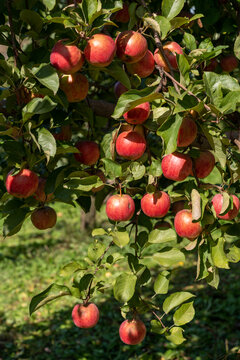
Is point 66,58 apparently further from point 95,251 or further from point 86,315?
point 86,315

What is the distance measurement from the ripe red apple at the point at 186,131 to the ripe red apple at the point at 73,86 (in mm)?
320

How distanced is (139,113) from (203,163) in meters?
0.22

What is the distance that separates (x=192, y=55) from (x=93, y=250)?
641 millimetres

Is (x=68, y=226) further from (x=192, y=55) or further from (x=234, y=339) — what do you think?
(x=192, y=55)

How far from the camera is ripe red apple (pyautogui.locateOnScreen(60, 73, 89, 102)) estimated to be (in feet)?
3.69

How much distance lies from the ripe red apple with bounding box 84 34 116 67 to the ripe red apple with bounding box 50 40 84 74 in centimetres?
3

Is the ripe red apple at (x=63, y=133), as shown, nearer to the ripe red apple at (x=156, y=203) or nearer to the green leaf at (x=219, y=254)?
the ripe red apple at (x=156, y=203)

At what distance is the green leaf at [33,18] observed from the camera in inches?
46.9

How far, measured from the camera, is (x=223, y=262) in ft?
3.63

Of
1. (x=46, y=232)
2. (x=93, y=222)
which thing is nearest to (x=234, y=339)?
(x=93, y=222)

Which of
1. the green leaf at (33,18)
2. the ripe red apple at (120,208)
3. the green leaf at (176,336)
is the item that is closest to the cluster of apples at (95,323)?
the green leaf at (176,336)

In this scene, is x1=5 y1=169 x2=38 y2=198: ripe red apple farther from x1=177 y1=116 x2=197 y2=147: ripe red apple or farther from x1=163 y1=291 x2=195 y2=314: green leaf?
x1=163 y1=291 x2=195 y2=314: green leaf

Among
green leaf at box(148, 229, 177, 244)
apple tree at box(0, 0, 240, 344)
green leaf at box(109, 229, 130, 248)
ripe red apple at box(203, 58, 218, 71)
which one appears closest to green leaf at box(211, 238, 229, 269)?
apple tree at box(0, 0, 240, 344)

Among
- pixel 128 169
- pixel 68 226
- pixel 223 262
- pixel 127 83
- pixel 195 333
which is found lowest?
pixel 68 226
